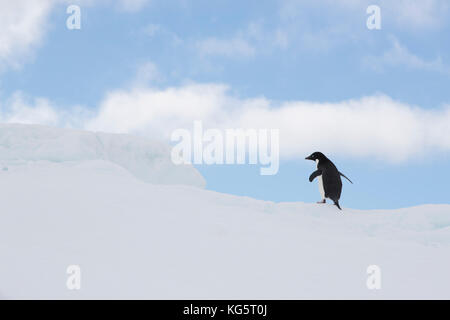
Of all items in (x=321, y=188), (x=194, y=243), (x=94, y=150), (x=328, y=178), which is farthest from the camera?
(x=94, y=150)

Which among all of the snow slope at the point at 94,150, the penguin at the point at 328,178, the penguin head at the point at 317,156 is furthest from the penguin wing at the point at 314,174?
the snow slope at the point at 94,150

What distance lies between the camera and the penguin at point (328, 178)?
9.09 meters

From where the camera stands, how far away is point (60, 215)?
611cm

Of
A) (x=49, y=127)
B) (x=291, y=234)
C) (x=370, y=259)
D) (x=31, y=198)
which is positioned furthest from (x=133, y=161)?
(x=370, y=259)

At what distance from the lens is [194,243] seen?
5535 mm

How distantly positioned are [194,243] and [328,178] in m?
4.43

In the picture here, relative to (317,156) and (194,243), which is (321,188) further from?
(194,243)

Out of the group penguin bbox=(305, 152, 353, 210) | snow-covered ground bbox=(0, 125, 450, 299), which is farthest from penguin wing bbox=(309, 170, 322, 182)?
snow-covered ground bbox=(0, 125, 450, 299)

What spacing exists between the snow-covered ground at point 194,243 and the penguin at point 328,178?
434 millimetres

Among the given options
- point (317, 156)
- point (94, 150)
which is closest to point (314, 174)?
point (317, 156)

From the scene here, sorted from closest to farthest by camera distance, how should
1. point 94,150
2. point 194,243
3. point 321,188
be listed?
point 194,243 < point 321,188 < point 94,150
